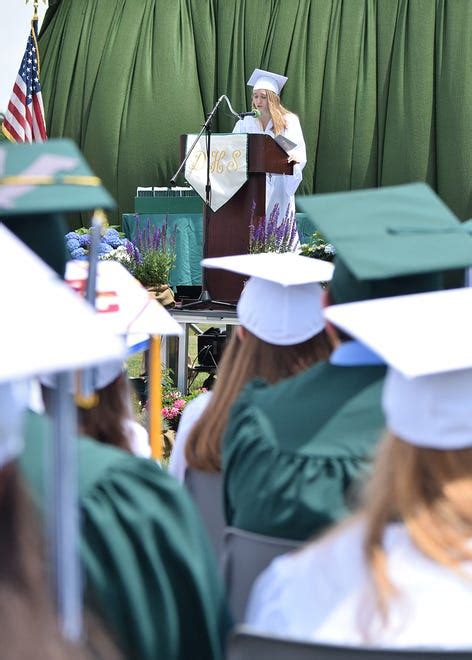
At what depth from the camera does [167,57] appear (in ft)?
38.2

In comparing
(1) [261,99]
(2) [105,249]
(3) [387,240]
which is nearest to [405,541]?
(3) [387,240]

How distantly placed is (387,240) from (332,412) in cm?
39

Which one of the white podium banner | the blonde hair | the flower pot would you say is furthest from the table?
the blonde hair

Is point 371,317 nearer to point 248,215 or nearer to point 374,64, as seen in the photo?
point 248,215

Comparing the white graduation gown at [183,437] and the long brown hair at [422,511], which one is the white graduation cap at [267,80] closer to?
the white graduation gown at [183,437]

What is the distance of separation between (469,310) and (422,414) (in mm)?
283

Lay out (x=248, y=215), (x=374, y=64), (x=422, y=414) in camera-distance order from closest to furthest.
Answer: (x=422, y=414) → (x=248, y=215) → (x=374, y=64)

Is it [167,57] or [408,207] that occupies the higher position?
[167,57]

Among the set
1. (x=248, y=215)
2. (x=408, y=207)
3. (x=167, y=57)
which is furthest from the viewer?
(x=167, y=57)

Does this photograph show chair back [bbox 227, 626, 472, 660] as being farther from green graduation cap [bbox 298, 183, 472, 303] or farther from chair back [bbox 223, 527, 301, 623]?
green graduation cap [bbox 298, 183, 472, 303]

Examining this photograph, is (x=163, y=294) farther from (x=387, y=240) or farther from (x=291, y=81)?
(x=291, y=81)

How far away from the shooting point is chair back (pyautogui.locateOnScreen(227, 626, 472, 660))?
1.02 metres

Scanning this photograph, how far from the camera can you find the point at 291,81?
36.3 feet

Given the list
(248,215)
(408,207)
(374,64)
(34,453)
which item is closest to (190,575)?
(34,453)
